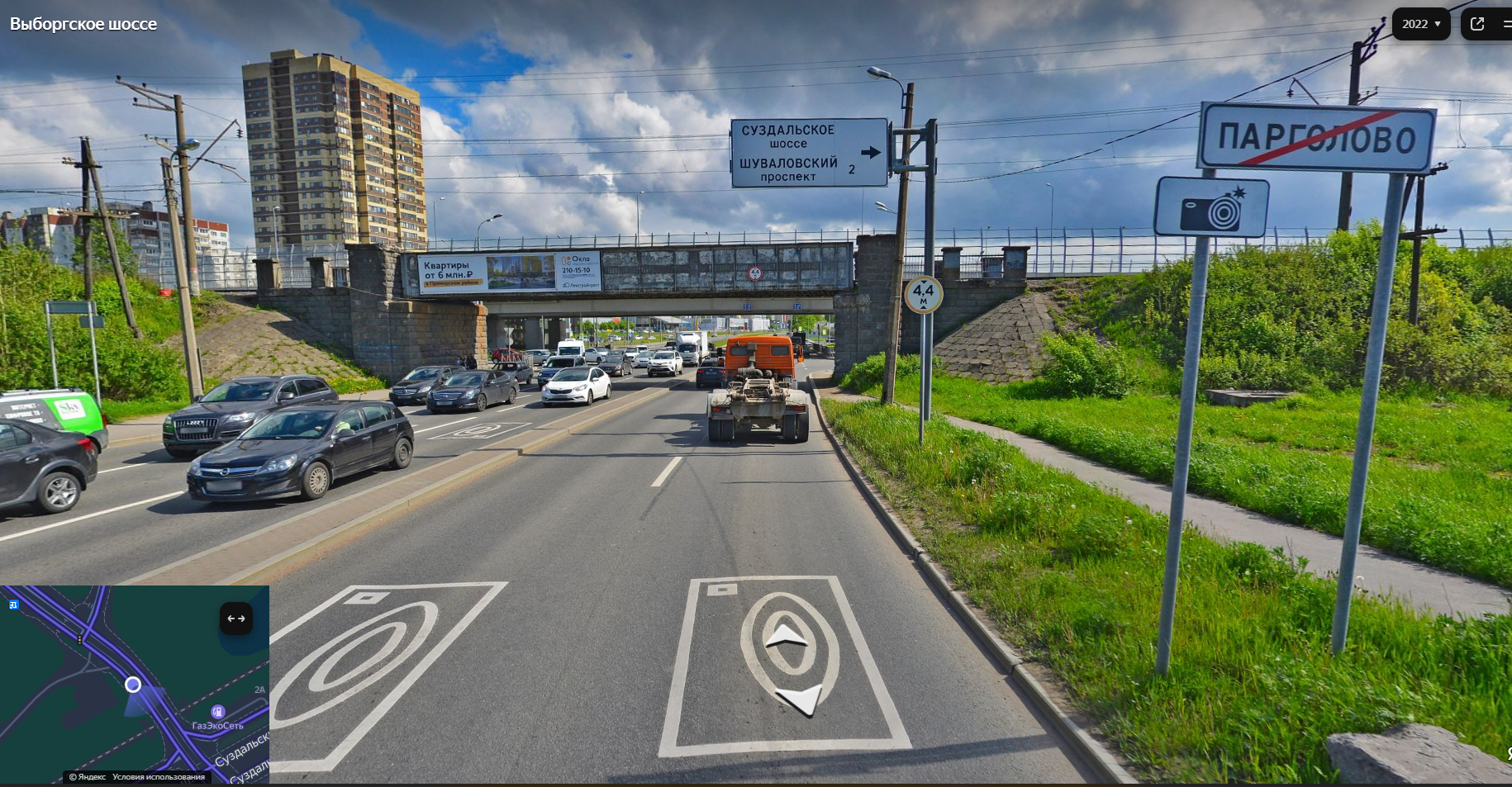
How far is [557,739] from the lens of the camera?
382cm

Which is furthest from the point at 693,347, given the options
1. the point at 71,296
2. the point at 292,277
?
the point at 71,296

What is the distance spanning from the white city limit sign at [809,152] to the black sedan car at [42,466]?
12.1 metres

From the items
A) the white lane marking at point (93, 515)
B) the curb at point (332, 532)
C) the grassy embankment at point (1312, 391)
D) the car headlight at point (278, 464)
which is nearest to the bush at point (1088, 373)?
the grassy embankment at point (1312, 391)

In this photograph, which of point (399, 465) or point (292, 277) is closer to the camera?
point (399, 465)

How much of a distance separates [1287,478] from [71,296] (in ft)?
139

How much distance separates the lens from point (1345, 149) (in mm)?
3578

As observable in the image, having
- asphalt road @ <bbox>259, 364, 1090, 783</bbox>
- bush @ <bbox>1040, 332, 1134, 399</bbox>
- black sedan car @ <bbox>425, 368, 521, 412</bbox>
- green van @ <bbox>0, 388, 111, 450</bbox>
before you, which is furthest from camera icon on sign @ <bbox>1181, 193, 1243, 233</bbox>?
black sedan car @ <bbox>425, 368, 521, 412</bbox>

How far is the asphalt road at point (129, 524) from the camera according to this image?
23.4ft

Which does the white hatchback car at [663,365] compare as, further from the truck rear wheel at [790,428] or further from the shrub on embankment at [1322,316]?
the truck rear wheel at [790,428]

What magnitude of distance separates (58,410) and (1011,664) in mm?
16982

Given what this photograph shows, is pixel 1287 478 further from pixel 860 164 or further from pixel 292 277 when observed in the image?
pixel 292 277

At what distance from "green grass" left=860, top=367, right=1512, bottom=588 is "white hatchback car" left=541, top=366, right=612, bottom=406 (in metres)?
13.5

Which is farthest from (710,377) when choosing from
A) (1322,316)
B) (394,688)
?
(394,688)

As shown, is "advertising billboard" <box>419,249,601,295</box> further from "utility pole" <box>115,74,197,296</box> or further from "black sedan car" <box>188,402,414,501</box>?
"black sedan car" <box>188,402,414,501</box>
